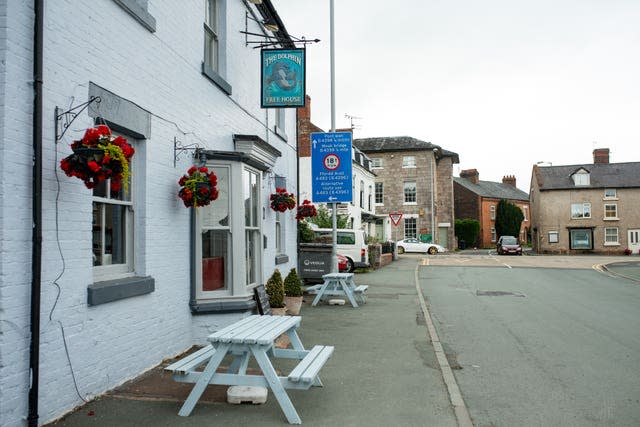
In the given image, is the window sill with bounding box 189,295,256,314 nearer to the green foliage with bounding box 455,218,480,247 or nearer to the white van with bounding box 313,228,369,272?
the white van with bounding box 313,228,369,272

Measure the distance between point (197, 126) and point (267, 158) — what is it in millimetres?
2011

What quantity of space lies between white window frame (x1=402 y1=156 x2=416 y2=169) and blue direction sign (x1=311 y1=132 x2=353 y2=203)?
122ft

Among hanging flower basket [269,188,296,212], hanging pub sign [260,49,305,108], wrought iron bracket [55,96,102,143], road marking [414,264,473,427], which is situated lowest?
road marking [414,264,473,427]

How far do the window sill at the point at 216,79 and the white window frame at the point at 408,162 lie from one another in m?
42.6

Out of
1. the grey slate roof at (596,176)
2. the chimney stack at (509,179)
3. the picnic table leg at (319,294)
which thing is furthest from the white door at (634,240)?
the picnic table leg at (319,294)

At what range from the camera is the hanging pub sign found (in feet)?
31.8

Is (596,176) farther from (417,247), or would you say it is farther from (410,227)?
(417,247)

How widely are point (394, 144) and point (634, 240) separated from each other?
2377 centimetres

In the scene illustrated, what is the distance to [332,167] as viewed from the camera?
14.1 m

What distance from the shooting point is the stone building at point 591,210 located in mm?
50812

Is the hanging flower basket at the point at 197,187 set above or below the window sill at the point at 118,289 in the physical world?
above

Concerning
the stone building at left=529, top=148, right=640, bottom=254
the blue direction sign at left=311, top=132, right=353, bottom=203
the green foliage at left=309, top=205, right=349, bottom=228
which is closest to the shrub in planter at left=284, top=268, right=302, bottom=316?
the blue direction sign at left=311, top=132, right=353, bottom=203

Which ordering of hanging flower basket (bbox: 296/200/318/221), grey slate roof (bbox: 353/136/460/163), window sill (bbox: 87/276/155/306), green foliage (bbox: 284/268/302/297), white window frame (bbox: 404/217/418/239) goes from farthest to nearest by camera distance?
white window frame (bbox: 404/217/418/239) → grey slate roof (bbox: 353/136/460/163) → hanging flower basket (bbox: 296/200/318/221) → green foliage (bbox: 284/268/302/297) → window sill (bbox: 87/276/155/306)

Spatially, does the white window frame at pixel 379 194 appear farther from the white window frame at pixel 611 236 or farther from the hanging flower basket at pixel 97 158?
the hanging flower basket at pixel 97 158
